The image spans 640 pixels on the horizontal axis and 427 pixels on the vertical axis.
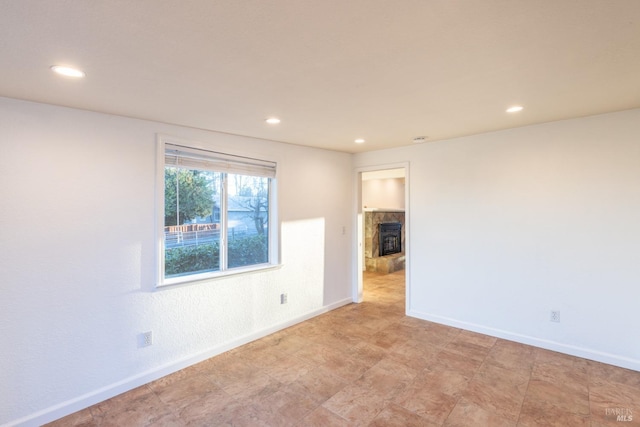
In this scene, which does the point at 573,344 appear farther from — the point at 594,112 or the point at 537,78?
the point at 537,78

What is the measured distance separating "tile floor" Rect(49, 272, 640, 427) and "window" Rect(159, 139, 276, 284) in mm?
914

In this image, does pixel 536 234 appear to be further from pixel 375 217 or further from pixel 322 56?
pixel 375 217

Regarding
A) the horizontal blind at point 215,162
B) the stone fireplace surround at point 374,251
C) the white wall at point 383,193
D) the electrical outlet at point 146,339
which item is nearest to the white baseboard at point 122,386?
the electrical outlet at point 146,339

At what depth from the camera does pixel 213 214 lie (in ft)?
10.4

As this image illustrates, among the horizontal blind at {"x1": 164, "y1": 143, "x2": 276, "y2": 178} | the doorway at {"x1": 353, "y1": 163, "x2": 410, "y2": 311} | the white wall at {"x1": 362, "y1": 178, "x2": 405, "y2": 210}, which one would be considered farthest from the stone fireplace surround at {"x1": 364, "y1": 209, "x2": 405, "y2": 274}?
the horizontal blind at {"x1": 164, "y1": 143, "x2": 276, "y2": 178}

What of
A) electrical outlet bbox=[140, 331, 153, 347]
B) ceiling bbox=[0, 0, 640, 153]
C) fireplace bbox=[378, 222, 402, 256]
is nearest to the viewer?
ceiling bbox=[0, 0, 640, 153]

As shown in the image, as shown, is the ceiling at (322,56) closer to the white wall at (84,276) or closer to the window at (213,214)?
the white wall at (84,276)

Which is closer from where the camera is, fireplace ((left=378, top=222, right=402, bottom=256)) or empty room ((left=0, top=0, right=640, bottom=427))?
empty room ((left=0, top=0, right=640, bottom=427))

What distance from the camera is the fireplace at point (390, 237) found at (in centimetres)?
733

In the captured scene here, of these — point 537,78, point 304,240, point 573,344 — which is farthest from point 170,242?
point 573,344

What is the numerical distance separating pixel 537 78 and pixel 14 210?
140 inches

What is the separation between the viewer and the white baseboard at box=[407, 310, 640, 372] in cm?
270

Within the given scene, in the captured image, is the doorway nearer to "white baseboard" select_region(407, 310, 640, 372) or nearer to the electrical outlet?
"white baseboard" select_region(407, 310, 640, 372)

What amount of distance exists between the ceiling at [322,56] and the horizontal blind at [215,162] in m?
0.33
